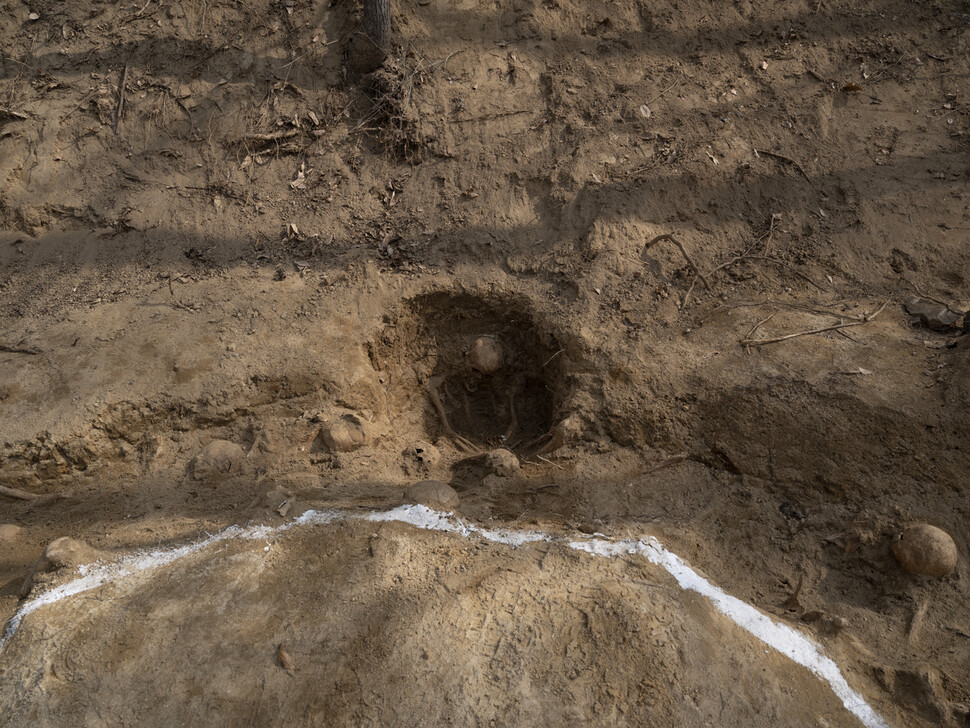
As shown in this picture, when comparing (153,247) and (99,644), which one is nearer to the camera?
(99,644)

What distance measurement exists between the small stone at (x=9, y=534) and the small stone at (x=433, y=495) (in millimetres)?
2047

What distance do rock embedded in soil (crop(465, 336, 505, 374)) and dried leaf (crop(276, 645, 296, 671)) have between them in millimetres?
2317

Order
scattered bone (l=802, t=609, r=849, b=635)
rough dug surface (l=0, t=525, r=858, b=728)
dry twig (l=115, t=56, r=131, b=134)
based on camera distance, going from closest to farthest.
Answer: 1. rough dug surface (l=0, t=525, r=858, b=728)
2. scattered bone (l=802, t=609, r=849, b=635)
3. dry twig (l=115, t=56, r=131, b=134)

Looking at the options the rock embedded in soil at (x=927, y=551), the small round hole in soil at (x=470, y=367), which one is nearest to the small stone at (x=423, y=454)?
the small round hole in soil at (x=470, y=367)

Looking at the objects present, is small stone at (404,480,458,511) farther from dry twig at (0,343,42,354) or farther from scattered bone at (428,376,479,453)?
dry twig at (0,343,42,354)

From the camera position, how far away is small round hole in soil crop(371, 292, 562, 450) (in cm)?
439

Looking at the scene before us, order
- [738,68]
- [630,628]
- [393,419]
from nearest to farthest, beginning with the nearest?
1. [630,628]
2. [393,419]
3. [738,68]

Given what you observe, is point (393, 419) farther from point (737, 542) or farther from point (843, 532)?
point (843, 532)

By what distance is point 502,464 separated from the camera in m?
3.71

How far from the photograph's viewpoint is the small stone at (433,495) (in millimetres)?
3324

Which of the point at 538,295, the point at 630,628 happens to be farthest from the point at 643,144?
the point at 630,628

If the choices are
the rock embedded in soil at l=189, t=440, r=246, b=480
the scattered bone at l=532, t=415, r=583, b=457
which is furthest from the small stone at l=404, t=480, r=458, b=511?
the rock embedded in soil at l=189, t=440, r=246, b=480

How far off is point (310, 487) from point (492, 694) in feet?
5.13

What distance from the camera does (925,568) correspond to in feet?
9.64
